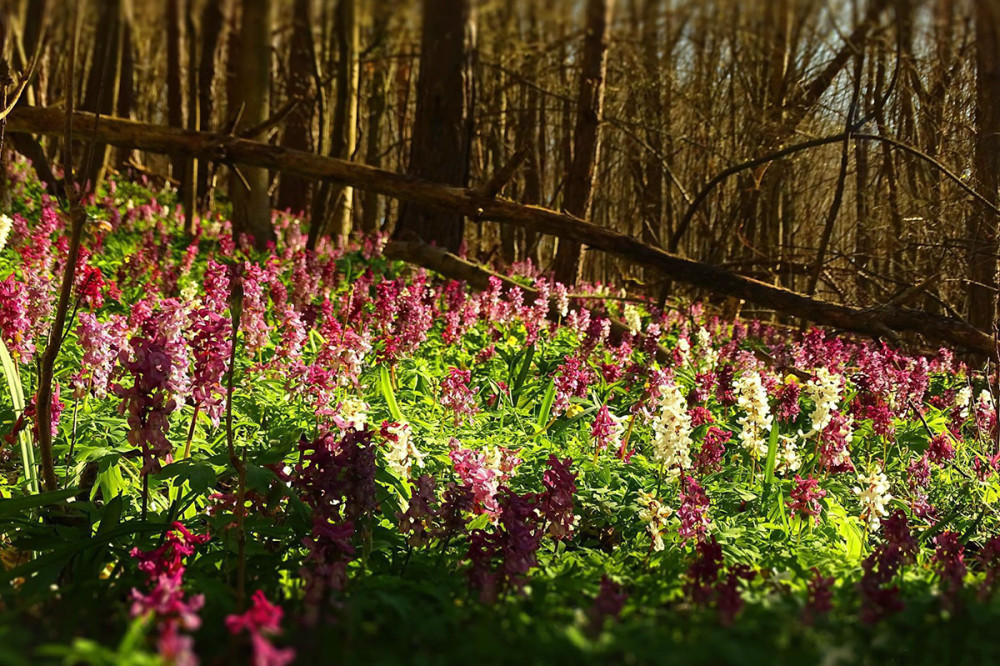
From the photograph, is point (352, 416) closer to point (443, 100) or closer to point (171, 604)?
point (171, 604)

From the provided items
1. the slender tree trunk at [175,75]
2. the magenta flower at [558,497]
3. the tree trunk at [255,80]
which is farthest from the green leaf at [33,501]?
the slender tree trunk at [175,75]

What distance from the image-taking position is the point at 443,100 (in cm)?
1035

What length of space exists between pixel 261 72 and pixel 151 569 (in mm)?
9648

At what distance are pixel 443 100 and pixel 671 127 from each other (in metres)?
7.03

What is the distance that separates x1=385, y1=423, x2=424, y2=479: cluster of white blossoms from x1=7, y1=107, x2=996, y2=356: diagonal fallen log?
12.4 feet

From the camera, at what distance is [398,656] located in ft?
5.98

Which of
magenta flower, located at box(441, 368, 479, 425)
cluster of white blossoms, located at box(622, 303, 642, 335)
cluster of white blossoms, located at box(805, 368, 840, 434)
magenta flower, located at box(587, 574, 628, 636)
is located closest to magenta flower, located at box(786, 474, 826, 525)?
cluster of white blossoms, located at box(805, 368, 840, 434)

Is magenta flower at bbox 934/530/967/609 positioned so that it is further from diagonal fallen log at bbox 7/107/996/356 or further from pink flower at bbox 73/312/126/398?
diagonal fallen log at bbox 7/107/996/356

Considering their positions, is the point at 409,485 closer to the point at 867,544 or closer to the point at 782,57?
the point at 867,544

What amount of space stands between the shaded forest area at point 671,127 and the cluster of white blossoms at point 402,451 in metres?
1.51

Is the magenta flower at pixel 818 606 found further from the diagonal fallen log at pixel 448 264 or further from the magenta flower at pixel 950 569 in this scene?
the diagonal fallen log at pixel 448 264

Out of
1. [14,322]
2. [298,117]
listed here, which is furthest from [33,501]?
[298,117]

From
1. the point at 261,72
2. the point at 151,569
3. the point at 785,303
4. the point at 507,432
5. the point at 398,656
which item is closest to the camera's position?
the point at 398,656

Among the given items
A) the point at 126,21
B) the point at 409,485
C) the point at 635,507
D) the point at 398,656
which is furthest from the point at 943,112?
the point at 126,21
